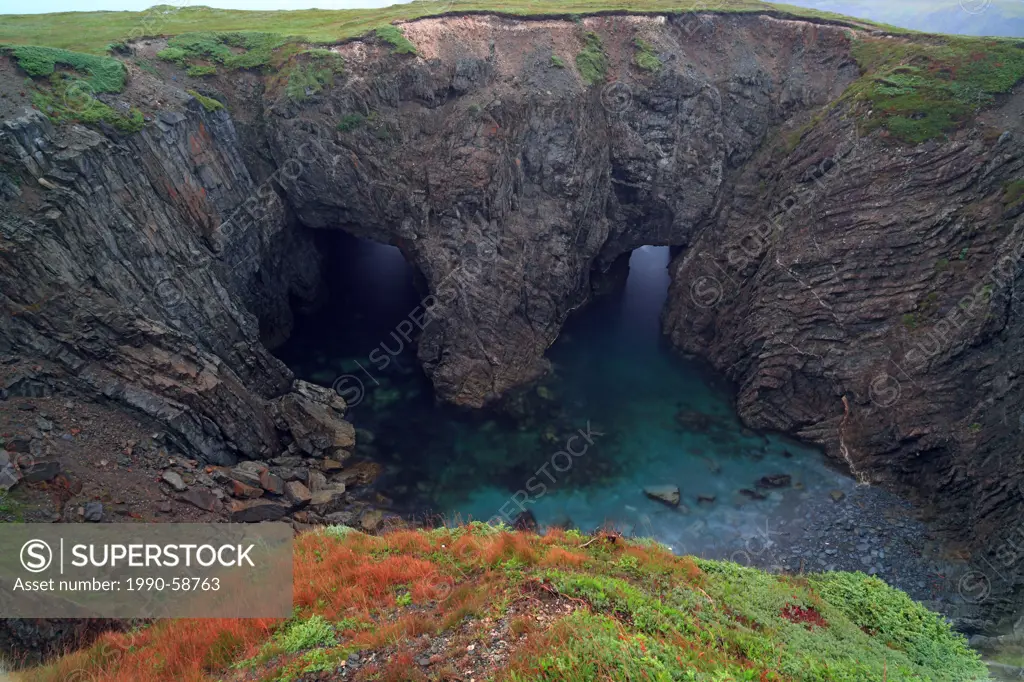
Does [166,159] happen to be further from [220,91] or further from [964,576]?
[964,576]

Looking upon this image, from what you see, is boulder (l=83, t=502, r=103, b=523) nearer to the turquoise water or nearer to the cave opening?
the turquoise water

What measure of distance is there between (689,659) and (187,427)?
21.7 m

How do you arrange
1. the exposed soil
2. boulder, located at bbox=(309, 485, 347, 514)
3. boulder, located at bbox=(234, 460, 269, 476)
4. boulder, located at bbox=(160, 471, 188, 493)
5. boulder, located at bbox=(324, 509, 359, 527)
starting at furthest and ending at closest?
boulder, located at bbox=(309, 485, 347, 514)
boulder, located at bbox=(234, 460, 269, 476)
boulder, located at bbox=(324, 509, 359, 527)
boulder, located at bbox=(160, 471, 188, 493)
the exposed soil

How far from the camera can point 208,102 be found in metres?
31.6

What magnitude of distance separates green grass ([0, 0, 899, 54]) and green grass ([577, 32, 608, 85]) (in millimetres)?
3216

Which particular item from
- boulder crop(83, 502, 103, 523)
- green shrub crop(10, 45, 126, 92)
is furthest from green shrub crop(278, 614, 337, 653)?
green shrub crop(10, 45, 126, 92)

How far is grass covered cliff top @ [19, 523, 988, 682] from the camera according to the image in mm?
10641

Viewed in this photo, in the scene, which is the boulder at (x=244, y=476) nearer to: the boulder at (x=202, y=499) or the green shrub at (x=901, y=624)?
the boulder at (x=202, y=499)

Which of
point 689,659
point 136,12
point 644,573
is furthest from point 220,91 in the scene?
point 689,659

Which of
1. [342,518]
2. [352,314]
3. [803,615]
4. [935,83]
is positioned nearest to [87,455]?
Answer: [342,518]

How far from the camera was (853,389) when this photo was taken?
1209 inches

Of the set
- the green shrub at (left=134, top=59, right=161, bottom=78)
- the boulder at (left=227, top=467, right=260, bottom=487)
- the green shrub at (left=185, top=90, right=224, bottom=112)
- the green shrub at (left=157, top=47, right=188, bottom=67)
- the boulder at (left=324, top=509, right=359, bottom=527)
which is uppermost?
the green shrub at (left=157, top=47, right=188, bottom=67)

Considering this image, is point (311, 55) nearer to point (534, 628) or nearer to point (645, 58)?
point (645, 58)

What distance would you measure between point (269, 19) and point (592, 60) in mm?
23337
